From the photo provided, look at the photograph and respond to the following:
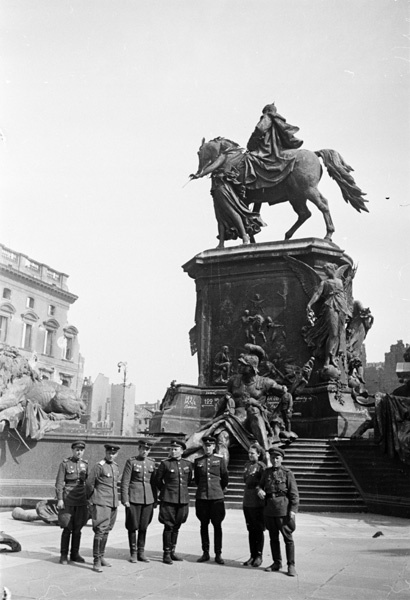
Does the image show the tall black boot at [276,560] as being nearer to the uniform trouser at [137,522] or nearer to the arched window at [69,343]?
the uniform trouser at [137,522]

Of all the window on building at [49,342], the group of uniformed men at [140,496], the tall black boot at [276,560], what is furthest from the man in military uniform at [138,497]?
the window on building at [49,342]

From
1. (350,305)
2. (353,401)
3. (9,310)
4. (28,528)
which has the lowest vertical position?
(28,528)

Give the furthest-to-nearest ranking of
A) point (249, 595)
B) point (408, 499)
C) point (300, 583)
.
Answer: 1. point (408, 499)
2. point (300, 583)
3. point (249, 595)

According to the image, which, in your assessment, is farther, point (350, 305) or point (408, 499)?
point (350, 305)

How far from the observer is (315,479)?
1388 centimetres

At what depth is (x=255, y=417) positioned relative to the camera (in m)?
14.7

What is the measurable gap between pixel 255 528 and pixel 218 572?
82 cm

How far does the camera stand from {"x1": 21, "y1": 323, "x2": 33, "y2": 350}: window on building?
51.6 meters

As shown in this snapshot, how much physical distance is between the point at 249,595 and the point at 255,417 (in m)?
8.39

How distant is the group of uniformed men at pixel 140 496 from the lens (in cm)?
803

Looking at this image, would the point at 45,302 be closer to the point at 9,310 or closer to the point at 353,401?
the point at 9,310

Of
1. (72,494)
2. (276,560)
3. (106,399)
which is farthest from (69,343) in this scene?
(276,560)

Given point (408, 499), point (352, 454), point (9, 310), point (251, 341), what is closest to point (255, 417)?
point (352, 454)

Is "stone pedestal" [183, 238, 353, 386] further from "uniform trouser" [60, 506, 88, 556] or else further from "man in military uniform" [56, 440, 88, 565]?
"uniform trouser" [60, 506, 88, 556]
